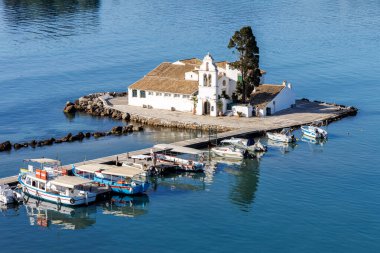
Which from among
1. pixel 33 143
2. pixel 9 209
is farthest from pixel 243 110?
pixel 9 209

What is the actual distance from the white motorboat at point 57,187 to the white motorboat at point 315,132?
31697mm

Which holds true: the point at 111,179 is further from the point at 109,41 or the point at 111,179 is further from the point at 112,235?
the point at 109,41

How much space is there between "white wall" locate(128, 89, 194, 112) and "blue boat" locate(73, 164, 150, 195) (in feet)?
89.0

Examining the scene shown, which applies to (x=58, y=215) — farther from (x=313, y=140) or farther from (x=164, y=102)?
(x=164, y=102)

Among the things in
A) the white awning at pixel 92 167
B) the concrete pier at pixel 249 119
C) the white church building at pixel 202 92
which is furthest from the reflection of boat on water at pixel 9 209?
the white church building at pixel 202 92

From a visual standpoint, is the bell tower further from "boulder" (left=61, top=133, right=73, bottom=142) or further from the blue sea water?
"boulder" (left=61, top=133, right=73, bottom=142)

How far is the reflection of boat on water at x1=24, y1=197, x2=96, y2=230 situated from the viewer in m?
73.7

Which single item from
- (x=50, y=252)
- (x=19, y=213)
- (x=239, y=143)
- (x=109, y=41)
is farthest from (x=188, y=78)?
(x=109, y=41)

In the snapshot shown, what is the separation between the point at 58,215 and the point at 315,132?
1471 inches

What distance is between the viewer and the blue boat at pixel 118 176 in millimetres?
80250

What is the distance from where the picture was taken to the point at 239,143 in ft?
313

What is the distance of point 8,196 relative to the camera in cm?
7712

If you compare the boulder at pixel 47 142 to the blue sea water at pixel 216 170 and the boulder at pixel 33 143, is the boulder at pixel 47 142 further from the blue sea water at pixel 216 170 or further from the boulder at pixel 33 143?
the blue sea water at pixel 216 170

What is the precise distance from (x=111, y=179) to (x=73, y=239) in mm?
12587
